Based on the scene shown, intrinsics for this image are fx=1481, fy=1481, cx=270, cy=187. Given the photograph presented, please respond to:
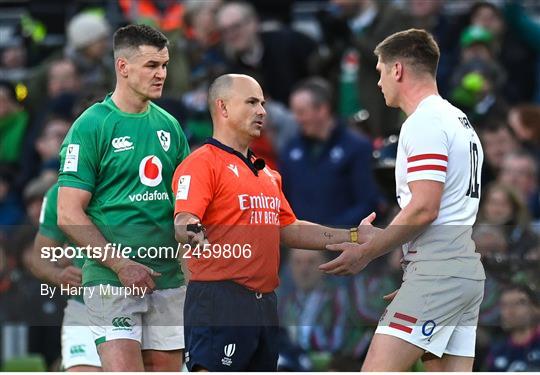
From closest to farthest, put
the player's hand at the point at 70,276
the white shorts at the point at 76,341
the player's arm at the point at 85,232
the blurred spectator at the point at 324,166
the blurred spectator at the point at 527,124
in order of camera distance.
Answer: the player's arm at the point at 85,232 → the player's hand at the point at 70,276 → the white shorts at the point at 76,341 → the blurred spectator at the point at 324,166 → the blurred spectator at the point at 527,124

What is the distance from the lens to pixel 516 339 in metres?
10.0

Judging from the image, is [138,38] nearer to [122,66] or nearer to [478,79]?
[122,66]

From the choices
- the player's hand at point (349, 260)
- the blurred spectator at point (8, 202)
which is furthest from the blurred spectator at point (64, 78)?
the player's hand at point (349, 260)

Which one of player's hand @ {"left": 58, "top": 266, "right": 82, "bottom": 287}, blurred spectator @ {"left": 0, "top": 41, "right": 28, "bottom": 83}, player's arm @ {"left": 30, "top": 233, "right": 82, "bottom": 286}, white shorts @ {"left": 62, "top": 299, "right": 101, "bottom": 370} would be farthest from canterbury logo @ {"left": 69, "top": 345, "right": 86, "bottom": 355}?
blurred spectator @ {"left": 0, "top": 41, "right": 28, "bottom": 83}

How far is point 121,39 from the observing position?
8203 mm

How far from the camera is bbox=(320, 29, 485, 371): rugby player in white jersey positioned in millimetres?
7645

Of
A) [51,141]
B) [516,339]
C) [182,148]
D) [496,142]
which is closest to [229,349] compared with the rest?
[182,148]

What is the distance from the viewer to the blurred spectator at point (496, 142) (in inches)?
476

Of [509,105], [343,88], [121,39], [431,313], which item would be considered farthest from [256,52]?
[431,313]

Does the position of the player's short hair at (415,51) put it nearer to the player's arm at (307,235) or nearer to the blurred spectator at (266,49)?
the player's arm at (307,235)

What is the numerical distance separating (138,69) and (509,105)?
5.58 meters

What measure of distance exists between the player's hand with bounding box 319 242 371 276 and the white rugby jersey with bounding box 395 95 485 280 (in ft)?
0.94

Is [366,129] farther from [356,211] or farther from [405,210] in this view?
[405,210]

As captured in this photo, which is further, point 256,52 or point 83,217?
point 256,52
